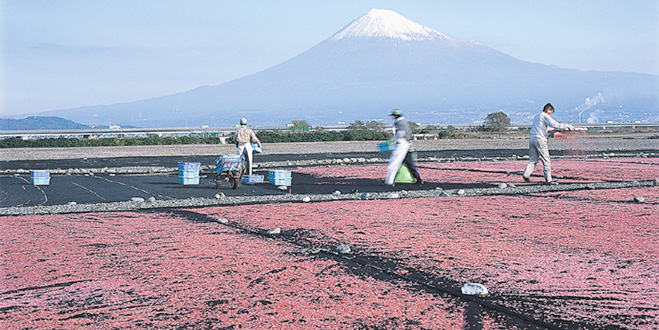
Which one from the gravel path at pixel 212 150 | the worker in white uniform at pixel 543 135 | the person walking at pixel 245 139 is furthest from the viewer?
the gravel path at pixel 212 150

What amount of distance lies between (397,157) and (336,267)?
979 centimetres

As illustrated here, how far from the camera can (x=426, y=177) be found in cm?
2091

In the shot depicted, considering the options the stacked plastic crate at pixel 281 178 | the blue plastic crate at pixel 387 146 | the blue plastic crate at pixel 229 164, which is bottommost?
the stacked plastic crate at pixel 281 178

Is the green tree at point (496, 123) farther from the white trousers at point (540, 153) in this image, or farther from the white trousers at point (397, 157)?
the white trousers at point (397, 157)

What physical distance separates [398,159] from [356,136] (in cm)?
4024

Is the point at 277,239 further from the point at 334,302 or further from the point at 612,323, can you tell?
the point at 612,323

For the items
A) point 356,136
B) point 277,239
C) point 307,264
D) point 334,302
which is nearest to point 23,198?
point 277,239

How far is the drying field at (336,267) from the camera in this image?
6293 millimetres

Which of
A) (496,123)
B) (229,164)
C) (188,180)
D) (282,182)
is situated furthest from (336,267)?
(496,123)

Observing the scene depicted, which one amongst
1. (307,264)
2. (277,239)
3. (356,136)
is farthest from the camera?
(356,136)

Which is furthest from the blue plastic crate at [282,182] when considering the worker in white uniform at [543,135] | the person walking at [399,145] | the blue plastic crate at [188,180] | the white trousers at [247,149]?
the worker in white uniform at [543,135]

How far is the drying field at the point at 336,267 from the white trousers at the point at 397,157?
3709mm

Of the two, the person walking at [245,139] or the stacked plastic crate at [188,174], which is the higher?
the person walking at [245,139]

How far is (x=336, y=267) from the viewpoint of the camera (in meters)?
8.28
